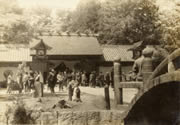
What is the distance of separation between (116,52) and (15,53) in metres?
4.76

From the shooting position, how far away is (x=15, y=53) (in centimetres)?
1233

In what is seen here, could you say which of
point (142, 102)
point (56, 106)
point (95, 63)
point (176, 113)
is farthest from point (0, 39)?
point (95, 63)

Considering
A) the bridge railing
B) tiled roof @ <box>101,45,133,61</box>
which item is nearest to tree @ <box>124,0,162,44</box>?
tiled roof @ <box>101,45,133,61</box>

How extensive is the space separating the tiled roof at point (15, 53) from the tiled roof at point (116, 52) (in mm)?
3703

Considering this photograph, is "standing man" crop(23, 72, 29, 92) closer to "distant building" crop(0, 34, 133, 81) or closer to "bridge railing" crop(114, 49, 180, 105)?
"bridge railing" crop(114, 49, 180, 105)

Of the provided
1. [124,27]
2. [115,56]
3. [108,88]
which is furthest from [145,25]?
[108,88]

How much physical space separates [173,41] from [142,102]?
7.70ft

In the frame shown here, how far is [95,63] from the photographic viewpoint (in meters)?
13.4

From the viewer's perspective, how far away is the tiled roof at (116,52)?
13789 mm

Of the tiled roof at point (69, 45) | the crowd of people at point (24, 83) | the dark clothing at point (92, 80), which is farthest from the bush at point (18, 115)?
the tiled roof at point (69, 45)

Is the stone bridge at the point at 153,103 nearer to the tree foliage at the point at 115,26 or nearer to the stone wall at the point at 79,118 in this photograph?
the stone wall at the point at 79,118

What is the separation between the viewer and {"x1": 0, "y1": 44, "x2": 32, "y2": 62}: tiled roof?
11.6 meters

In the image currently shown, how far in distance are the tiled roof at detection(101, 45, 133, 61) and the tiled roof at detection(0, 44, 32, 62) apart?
3.70 m

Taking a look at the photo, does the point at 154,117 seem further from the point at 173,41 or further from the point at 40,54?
the point at 40,54
